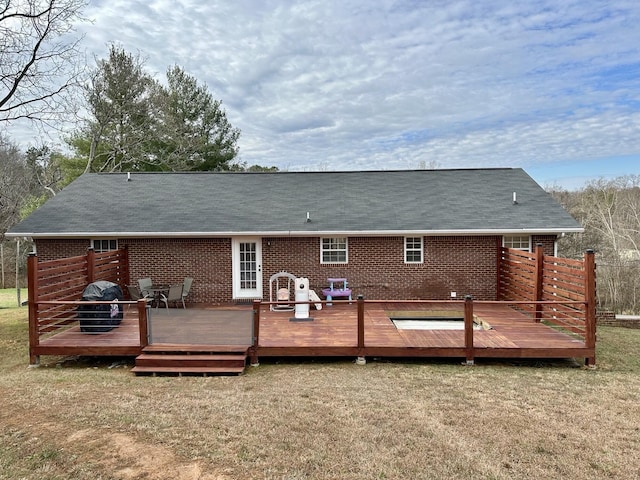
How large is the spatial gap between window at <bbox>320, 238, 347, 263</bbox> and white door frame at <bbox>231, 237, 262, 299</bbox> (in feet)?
6.36

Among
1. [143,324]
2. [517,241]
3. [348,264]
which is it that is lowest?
[143,324]

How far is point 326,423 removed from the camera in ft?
15.9

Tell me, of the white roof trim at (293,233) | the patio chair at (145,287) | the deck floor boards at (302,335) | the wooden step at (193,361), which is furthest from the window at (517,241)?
the patio chair at (145,287)

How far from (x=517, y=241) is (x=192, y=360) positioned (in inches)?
383

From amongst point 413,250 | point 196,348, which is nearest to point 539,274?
point 413,250

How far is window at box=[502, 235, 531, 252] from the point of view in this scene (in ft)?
39.0

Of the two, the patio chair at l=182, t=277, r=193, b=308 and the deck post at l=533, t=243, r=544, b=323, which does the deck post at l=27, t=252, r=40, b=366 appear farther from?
the deck post at l=533, t=243, r=544, b=323

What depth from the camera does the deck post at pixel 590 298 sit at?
7.27m

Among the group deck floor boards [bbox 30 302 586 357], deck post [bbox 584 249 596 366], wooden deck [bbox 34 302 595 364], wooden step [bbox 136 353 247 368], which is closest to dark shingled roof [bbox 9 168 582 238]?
deck floor boards [bbox 30 302 586 357]

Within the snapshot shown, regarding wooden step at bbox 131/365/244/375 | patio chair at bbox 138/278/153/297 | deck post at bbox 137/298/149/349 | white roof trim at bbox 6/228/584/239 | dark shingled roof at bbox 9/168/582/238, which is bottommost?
wooden step at bbox 131/365/244/375

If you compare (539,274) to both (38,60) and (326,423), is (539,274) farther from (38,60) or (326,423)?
(38,60)

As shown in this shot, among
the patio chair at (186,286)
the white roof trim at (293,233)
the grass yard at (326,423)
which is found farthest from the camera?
the white roof trim at (293,233)

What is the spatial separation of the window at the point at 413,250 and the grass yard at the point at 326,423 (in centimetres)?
485

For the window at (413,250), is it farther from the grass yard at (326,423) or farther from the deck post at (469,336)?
the grass yard at (326,423)
